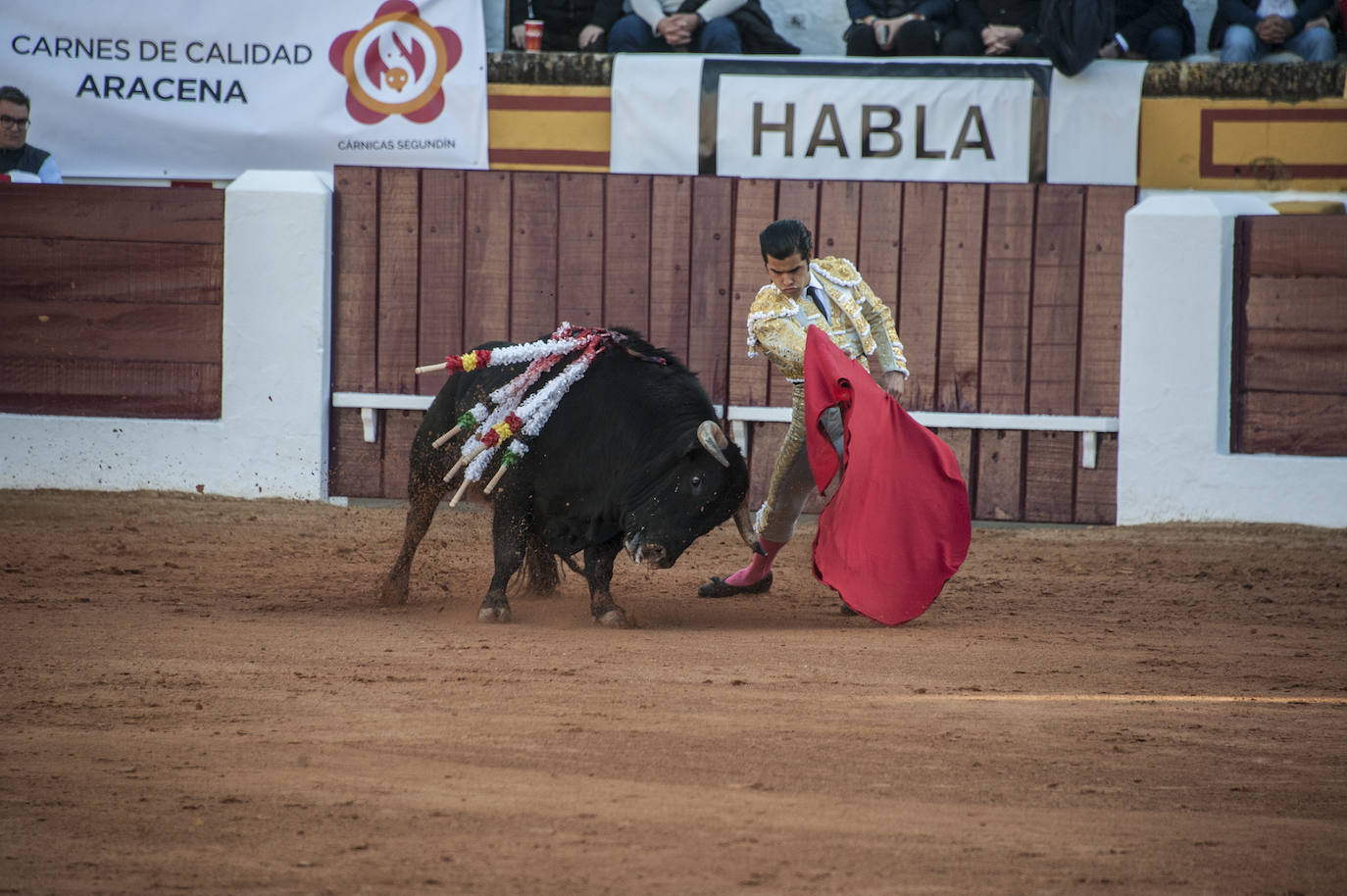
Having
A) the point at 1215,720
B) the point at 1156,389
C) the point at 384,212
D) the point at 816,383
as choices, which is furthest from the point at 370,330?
the point at 1215,720

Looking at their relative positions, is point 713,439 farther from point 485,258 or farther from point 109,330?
point 109,330

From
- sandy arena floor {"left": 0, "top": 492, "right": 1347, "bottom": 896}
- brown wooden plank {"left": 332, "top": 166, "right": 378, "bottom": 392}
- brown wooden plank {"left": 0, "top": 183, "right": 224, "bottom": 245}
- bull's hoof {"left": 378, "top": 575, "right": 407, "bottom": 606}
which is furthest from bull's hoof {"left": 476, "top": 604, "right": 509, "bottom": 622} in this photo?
brown wooden plank {"left": 0, "top": 183, "right": 224, "bottom": 245}

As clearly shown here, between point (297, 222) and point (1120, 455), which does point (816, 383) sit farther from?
point (297, 222)

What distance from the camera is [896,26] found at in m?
8.39

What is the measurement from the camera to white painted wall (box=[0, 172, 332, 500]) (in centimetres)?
779

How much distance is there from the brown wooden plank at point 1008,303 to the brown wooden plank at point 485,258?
267 cm

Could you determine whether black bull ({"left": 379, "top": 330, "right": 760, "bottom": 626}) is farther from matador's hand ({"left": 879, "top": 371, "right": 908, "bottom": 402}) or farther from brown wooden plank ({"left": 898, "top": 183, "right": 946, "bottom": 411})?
brown wooden plank ({"left": 898, "top": 183, "right": 946, "bottom": 411})

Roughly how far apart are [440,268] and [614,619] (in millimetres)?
3671

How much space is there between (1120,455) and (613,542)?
144 inches

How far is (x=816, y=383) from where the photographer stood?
15.9ft

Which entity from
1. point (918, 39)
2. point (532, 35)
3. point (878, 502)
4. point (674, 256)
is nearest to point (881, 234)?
point (674, 256)

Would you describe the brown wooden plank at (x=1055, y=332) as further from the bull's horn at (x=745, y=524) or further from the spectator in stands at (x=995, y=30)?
the bull's horn at (x=745, y=524)

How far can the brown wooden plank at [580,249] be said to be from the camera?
7.79m

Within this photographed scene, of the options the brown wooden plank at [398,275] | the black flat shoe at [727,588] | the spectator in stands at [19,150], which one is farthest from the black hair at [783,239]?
the spectator in stands at [19,150]
